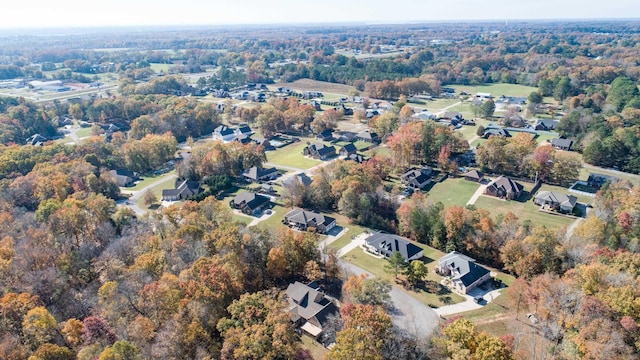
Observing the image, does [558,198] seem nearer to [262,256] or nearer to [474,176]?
[474,176]

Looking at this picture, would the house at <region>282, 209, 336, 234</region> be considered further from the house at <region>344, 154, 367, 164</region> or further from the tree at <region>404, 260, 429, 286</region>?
the house at <region>344, 154, 367, 164</region>

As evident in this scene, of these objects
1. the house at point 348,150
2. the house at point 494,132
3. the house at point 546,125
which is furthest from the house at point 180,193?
the house at point 546,125

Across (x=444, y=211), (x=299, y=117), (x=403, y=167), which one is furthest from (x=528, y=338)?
(x=299, y=117)

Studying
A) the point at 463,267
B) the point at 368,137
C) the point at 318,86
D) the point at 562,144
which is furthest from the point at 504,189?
the point at 318,86

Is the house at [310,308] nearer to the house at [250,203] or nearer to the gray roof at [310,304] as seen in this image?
the gray roof at [310,304]

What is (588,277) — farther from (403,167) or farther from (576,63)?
(576,63)

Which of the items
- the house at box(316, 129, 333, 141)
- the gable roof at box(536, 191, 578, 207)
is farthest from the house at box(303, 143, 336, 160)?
the gable roof at box(536, 191, 578, 207)

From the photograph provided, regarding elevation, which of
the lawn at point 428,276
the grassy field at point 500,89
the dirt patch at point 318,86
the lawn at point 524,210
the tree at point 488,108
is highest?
the tree at point 488,108
